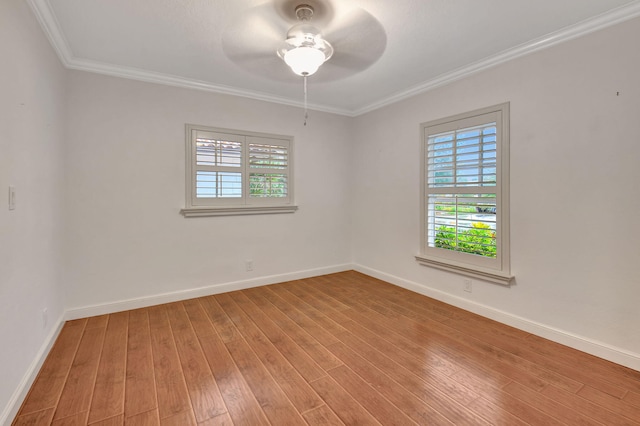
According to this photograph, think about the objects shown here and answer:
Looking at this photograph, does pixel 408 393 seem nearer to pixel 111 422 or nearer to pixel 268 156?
pixel 111 422

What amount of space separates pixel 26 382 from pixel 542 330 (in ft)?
12.2

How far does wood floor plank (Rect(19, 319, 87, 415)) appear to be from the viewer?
69.9 inches

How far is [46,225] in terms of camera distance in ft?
7.72

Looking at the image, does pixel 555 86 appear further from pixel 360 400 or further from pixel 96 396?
pixel 96 396

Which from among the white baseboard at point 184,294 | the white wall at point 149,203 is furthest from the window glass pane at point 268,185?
the white baseboard at point 184,294

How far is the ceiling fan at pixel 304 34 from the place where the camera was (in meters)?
2.10

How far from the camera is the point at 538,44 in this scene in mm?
2518

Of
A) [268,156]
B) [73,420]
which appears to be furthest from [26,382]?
[268,156]

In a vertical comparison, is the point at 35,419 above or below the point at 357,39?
below

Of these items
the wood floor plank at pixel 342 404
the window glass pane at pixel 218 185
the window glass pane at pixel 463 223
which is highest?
the window glass pane at pixel 218 185

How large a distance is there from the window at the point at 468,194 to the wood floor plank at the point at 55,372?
3349 millimetres

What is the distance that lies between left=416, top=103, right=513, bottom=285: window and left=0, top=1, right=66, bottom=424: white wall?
347cm

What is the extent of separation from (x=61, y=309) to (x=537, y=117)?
453 cm

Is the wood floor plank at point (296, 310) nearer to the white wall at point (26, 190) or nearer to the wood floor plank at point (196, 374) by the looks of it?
the wood floor plank at point (196, 374)
